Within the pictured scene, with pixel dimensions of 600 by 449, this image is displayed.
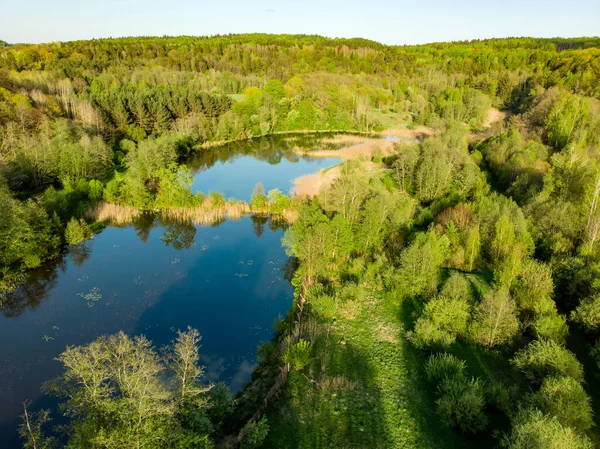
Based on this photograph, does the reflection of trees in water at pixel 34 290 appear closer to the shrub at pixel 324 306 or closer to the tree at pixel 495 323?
the shrub at pixel 324 306

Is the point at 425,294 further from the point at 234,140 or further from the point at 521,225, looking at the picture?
the point at 234,140

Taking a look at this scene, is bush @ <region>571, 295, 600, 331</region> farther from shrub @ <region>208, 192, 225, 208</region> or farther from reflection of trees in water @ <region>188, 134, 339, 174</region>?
reflection of trees in water @ <region>188, 134, 339, 174</region>

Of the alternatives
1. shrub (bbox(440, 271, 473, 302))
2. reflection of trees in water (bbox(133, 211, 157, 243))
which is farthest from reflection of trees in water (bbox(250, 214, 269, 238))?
shrub (bbox(440, 271, 473, 302))

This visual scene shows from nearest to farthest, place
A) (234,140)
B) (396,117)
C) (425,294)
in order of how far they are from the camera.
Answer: (425,294)
(234,140)
(396,117)

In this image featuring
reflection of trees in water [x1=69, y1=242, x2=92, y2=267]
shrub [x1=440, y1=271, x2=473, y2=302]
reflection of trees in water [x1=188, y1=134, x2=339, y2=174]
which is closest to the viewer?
shrub [x1=440, y1=271, x2=473, y2=302]

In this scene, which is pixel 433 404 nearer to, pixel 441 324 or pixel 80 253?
pixel 441 324

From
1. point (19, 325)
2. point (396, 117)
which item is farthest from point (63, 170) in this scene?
point (396, 117)

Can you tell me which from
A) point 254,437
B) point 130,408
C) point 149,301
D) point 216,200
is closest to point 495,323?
point 254,437
